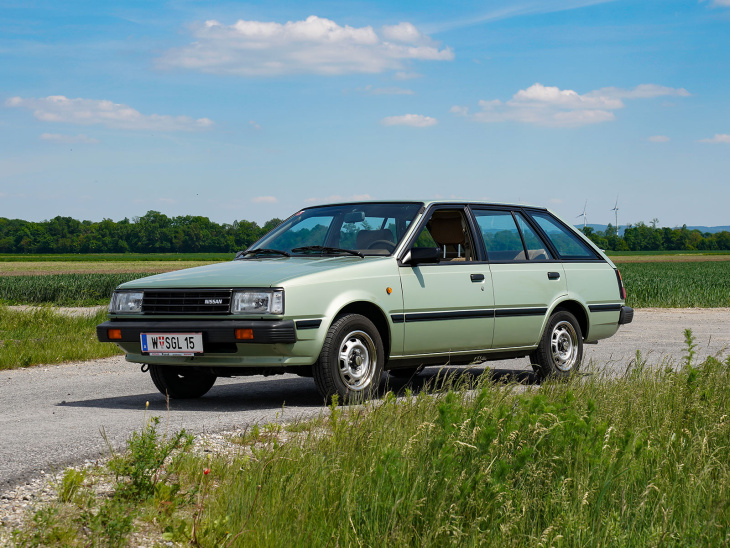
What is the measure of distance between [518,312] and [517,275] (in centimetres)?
37

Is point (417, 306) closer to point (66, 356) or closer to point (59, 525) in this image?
point (59, 525)

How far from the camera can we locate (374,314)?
7516 mm

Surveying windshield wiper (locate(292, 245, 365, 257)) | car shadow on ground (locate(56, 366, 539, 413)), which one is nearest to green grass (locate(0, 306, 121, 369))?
car shadow on ground (locate(56, 366, 539, 413))

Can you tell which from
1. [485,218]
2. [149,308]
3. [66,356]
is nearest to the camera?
[149,308]

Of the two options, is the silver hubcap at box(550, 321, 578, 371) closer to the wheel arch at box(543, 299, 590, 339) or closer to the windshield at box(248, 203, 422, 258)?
the wheel arch at box(543, 299, 590, 339)

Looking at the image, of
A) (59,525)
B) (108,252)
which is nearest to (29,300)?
(59,525)

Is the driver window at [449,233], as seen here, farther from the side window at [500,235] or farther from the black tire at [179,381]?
the black tire at [179,381]

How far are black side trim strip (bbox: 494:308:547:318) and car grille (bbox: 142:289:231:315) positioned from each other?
274cm

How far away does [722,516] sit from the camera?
430cm

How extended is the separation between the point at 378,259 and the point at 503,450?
336 centimetres

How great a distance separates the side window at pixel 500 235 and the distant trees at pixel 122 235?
118 metres

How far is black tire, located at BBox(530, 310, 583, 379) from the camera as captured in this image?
887 cm

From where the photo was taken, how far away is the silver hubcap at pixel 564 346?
29.6 ft

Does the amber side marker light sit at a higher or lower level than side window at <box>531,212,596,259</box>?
lower
